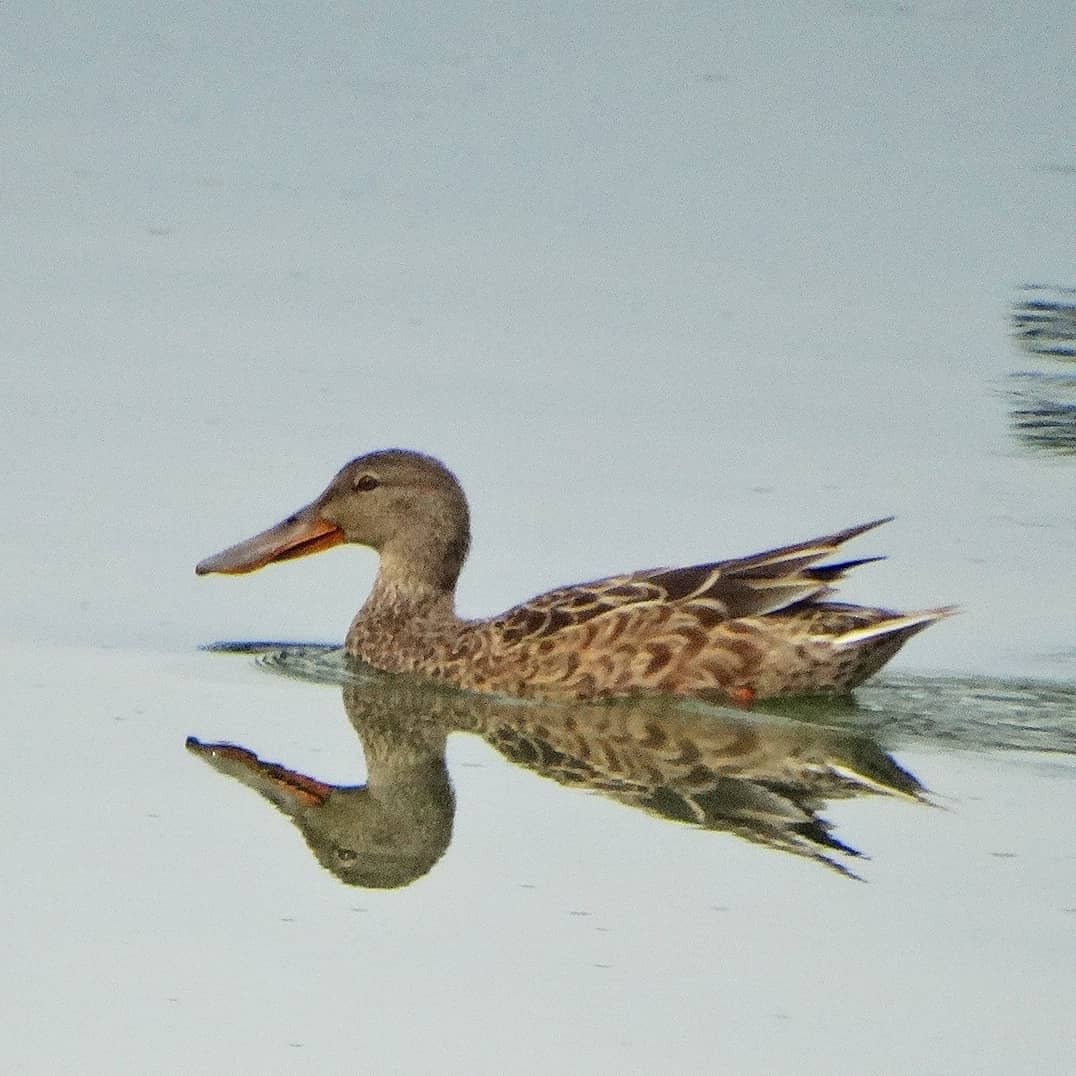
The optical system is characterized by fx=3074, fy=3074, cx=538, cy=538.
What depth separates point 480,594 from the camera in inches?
407

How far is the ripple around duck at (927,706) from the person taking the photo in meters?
8.70

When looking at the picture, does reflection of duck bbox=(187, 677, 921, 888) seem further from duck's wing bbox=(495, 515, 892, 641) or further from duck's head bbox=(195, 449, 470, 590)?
duck's head bbox=(195, 449, 470, 590)

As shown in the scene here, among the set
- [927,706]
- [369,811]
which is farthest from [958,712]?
[369,811]

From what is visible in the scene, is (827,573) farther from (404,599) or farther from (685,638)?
(404,599)

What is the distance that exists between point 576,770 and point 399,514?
176 cm

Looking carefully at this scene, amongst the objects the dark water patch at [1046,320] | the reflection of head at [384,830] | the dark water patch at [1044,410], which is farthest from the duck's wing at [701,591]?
the dark water patch at [1046,320]

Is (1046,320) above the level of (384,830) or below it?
above

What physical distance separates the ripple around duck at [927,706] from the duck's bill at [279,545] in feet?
0.94

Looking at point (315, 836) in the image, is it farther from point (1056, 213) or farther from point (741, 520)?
point (1056, 213)

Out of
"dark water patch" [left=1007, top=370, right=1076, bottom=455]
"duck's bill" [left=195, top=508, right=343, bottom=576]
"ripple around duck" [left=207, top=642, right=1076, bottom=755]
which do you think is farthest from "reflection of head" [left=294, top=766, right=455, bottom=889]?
"dark water patch" [left=1007, top=370, right=1076, bottom=455]

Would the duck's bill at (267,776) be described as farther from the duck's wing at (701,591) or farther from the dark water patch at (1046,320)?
the dark water patch at (1046,320)

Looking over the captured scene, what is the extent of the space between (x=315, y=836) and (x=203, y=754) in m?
0.70

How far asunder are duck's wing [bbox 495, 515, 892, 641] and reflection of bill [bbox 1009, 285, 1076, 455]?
8.27 ft

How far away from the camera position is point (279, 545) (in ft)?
32.1
